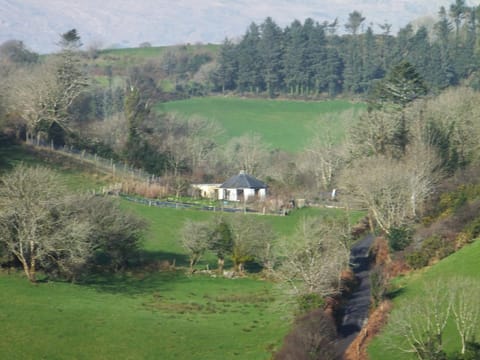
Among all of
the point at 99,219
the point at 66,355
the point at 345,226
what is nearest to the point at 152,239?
the point at 99,219

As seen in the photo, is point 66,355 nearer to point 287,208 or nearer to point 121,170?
point 287,208

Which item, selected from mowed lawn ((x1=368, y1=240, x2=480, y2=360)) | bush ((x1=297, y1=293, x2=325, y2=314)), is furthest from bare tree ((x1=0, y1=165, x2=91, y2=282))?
mowed lawn ((x1=368, y1=240, x2=480, y2=360))

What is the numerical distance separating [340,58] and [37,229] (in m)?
99.7

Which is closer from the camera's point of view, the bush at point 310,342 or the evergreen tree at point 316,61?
the bush at point 310,342

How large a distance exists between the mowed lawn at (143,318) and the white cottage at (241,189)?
27354mm

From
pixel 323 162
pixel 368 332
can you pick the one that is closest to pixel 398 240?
pixel 368 332

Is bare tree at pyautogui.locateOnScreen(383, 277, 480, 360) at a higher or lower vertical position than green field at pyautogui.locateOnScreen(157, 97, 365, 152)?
lower

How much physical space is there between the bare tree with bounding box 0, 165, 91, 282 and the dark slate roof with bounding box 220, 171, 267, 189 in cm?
3196

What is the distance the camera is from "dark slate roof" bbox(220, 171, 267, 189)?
8188 cm

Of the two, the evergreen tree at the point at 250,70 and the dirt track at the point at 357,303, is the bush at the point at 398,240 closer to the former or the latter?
the dirt track at the point at 357,303

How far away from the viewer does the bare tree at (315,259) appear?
42719 millimetres

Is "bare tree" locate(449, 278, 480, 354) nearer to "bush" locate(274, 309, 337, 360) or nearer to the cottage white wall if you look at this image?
"bush" locate(274, 309, 337, 360)

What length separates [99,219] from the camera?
5338 centimetres

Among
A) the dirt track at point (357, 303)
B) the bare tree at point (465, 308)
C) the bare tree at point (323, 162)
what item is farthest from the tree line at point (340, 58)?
the bare tree at point (465, 308)
